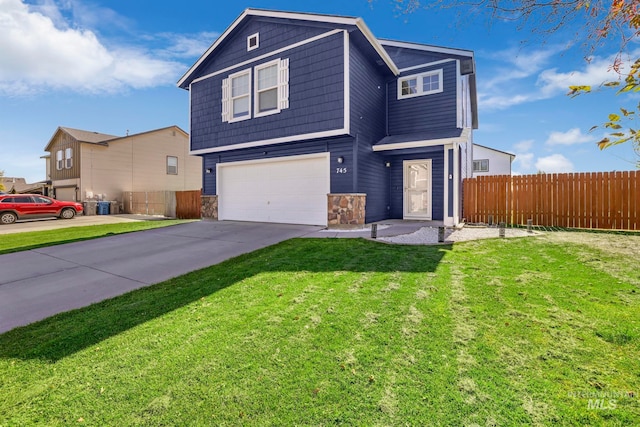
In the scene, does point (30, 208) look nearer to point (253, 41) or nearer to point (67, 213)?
point (67, 213)

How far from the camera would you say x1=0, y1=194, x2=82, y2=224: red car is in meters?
15.4

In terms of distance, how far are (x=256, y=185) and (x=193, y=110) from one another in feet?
16.3

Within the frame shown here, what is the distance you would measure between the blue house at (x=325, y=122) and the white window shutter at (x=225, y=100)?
0.13 feet

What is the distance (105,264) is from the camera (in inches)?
239

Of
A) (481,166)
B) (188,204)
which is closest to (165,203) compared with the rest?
(188,204)

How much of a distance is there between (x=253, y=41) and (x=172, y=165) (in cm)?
1805

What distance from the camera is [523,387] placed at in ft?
6.74

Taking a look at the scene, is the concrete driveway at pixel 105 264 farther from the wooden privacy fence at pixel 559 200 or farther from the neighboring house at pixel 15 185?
the neighboring house at pixel 15 185

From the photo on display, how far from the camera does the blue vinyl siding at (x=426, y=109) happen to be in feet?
35.8

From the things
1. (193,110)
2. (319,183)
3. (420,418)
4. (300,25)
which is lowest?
(420,418)

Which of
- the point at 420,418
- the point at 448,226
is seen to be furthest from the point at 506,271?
the point at 448,226

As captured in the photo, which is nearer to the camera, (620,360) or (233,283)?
(620,360)

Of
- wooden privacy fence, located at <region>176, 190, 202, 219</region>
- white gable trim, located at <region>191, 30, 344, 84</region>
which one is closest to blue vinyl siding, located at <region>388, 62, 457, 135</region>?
white gable trim, located at <region>191, 30, 344, 84</region>

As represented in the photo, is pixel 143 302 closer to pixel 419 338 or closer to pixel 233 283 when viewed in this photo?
pixel 233 283
